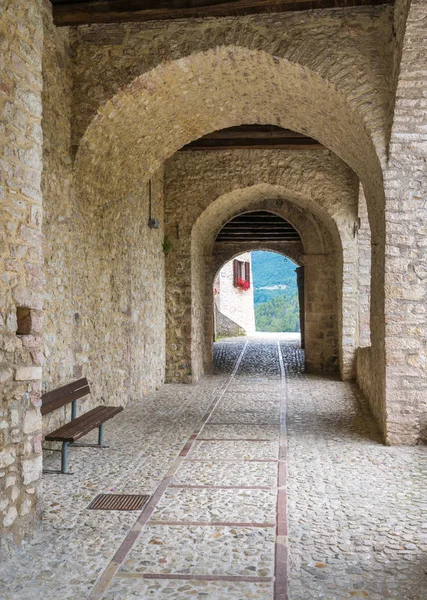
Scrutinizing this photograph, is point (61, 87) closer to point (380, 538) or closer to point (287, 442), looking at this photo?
point (287, 442)

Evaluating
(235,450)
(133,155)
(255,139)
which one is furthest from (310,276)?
(235,450)

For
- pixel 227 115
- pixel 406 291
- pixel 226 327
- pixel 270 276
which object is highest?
pixel 227 115

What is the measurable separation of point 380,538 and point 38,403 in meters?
2.02

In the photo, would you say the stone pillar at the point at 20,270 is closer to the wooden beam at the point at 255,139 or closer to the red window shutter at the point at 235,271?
the wooden beam at the point at 255,139

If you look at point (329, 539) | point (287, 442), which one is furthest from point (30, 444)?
point (287, 442)

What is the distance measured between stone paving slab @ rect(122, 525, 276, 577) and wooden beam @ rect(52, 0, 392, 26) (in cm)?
427

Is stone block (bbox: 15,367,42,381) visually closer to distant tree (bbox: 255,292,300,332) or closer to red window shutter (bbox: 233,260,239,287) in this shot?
red window shutter (bbox: 233,260,239,287)

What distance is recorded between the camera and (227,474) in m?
4.43

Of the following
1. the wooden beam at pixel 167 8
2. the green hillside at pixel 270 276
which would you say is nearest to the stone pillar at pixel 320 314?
the wooden beam at pixel 167 8

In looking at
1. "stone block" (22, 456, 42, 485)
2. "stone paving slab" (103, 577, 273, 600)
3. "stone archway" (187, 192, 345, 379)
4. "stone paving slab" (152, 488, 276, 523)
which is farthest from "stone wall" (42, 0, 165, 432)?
"stone paving slab" (103, 577, 273, 600)

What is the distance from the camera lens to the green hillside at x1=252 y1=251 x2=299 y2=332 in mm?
41594

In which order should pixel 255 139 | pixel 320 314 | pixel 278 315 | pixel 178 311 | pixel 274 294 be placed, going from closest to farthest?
pixel 255 139 → pixel 178 311 → pixel 320 314 → pixel 278 315 → pixel 274 294

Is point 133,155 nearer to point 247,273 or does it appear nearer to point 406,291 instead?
point 406,291

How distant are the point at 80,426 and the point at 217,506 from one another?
152 cm
